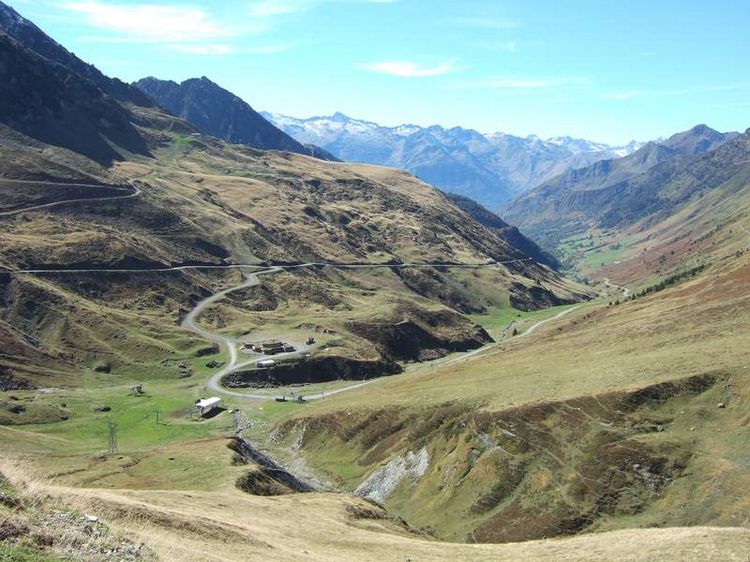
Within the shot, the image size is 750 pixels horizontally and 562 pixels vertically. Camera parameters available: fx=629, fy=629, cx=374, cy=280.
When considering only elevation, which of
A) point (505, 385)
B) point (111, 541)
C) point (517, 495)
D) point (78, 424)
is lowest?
point (78, 424)

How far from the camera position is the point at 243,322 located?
19912 centimetres

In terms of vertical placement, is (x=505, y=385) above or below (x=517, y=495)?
above

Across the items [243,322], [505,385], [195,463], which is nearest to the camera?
[195,463]

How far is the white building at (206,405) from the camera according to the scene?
131 metres

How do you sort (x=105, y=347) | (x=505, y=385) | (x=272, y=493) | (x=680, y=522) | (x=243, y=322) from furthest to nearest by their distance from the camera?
(x=243, y=322)
(x=105, y=347)
(x=505, y=385)
(x=272, y=493)
(x=680, y=522)

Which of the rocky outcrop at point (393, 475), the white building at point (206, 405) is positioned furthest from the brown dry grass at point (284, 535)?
the white building at point (206, 405)

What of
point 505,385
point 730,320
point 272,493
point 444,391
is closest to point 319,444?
point 444,391

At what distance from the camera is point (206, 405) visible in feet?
431

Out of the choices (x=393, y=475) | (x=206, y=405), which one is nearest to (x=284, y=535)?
(x=393, y=475)

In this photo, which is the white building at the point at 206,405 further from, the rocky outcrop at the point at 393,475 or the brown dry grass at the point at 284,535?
the brown dry grass at the point at 284,535

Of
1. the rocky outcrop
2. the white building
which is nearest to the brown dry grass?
the rocky outcrop

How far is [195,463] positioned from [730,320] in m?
92.0

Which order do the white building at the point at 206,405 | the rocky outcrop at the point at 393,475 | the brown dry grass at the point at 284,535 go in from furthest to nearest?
the white building at the point at 206,405
the rocky outcrop at the point at 393,475
the brown dry grass at the point at 284,535

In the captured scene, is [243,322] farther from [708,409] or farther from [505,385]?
[708,409]
